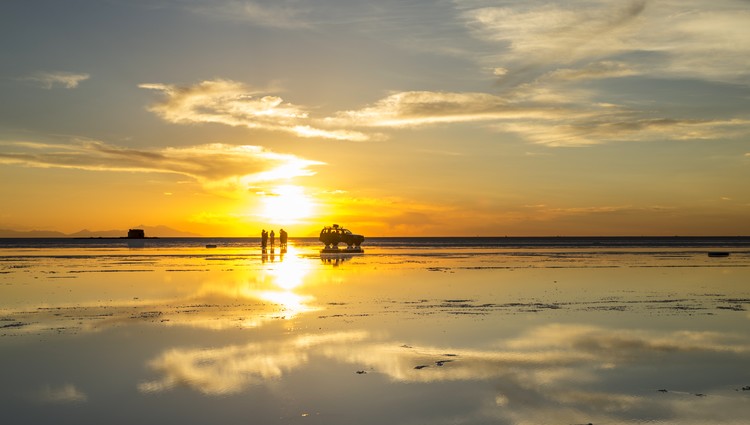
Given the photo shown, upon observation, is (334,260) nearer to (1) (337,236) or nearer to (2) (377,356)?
(1) (337,236)

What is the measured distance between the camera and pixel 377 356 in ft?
44.8

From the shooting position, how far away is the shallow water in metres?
9.94

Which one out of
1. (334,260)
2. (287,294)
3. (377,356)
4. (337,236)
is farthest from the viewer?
(337,236)

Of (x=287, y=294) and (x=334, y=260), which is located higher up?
(x=334, y=260)

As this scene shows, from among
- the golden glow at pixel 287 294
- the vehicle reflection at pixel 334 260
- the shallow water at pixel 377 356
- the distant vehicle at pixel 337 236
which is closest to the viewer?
the shallow water at pixel 377 356

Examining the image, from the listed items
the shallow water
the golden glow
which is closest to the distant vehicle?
the golden glow

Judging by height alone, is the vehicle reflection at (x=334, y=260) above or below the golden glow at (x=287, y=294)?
above

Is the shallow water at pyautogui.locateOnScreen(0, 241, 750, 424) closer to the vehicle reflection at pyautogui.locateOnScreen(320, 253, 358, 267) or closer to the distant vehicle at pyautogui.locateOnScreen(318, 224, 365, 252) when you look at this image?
the vehicle reflection at pyautogui.locateOnScreen(320, 253, 358, 267)

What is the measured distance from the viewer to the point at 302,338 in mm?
15742

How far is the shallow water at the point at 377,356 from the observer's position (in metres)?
9.94

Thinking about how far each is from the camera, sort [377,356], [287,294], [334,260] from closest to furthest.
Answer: [377,356]
[287,294]
[334,260]

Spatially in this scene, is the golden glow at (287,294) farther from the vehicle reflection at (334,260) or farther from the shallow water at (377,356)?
the vehicle reflection at (334,260)

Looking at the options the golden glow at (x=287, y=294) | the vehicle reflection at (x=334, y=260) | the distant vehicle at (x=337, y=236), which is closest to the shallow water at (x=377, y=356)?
the golden glow at (x=287, y=294)

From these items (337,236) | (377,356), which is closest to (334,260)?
(337,236)
